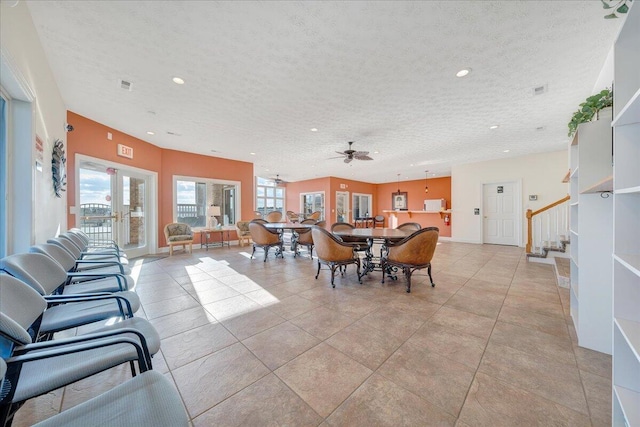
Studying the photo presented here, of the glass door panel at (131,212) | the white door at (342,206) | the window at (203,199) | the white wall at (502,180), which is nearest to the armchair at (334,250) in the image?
the glass door panel at (131,212)

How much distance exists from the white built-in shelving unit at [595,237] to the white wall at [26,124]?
4.24m

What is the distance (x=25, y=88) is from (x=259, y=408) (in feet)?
9.96

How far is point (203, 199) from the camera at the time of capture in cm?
703

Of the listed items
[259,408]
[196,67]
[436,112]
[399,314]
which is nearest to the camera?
[259,408]

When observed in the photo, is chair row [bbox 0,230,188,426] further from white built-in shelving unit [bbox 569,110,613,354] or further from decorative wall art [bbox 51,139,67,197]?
white built-in shelving unit [bbox 569,110,613,354]

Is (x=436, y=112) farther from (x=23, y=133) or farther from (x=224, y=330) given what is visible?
(x=23, y=133)

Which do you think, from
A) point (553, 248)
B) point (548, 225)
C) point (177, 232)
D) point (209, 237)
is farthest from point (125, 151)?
point (548, 225)

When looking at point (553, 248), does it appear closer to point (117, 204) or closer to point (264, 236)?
point (264, 236)

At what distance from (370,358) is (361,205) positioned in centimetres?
1046

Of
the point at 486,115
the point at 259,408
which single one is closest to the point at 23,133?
the point at 259,408

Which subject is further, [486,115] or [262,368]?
[486,115]

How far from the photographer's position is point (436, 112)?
3.83 m

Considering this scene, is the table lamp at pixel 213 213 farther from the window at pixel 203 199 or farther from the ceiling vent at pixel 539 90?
the ceiling vent at pixel 539 90

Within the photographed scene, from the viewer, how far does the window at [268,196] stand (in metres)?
Result: 11.4
